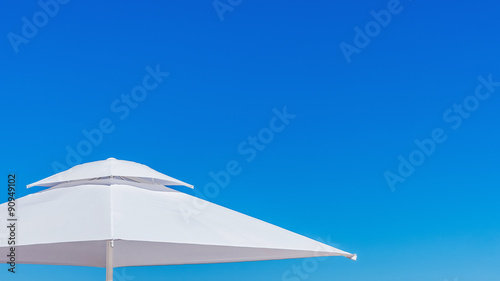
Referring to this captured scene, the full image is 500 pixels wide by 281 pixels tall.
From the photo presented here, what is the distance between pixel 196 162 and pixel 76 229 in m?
18.4

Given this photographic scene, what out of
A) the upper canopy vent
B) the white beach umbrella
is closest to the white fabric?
the white beach umbrella

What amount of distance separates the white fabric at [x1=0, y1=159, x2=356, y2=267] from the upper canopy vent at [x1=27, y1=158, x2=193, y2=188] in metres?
0.13

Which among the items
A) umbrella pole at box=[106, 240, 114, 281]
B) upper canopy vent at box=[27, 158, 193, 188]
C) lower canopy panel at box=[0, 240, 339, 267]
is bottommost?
umbrella pole at box=[106, 240, 114, 281]

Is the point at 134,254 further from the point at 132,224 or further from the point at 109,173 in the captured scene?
the point at 132,224

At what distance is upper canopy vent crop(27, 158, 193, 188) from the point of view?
20.3ft

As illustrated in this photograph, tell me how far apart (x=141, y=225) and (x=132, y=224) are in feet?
0.28

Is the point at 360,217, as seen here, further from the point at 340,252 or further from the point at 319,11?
the point at 340,252

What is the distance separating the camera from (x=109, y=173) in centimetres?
614

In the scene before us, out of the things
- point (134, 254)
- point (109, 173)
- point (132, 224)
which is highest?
point (109, 173)

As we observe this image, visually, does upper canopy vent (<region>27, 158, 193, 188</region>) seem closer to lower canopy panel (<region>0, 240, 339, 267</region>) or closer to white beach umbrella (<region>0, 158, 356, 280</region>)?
white beach umbrella (<region>0, 158, 356, 280</region>)

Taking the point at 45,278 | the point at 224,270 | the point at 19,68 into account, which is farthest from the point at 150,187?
the point at 19,68

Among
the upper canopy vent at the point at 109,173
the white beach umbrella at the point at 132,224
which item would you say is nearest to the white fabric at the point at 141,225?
the white beach umbrella at the point at 132,224

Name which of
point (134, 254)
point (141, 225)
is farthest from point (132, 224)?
point (134, 254)

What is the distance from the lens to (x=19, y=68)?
59.0ft
